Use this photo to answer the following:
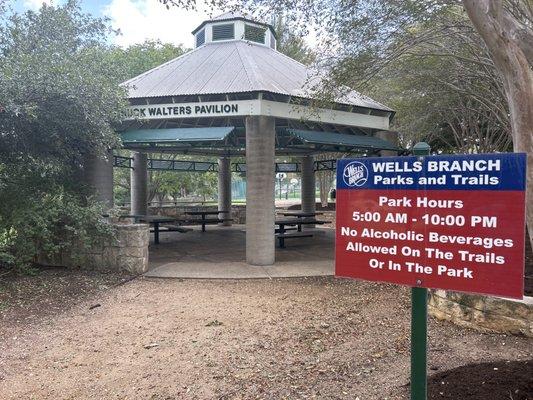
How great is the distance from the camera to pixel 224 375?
4305mm

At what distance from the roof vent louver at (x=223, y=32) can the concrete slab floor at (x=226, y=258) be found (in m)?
6.56

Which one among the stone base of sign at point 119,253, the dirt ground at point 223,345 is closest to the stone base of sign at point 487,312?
the dirt ground at point 223,345

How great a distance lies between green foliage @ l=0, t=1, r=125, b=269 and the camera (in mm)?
7488

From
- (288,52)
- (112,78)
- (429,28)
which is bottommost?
(112,78)

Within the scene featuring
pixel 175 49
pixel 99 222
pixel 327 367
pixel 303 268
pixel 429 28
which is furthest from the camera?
pixel 175 49

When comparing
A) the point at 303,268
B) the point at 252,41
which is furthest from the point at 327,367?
the point at 252,41

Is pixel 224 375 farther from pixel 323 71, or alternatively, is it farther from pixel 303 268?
pixel 323 71

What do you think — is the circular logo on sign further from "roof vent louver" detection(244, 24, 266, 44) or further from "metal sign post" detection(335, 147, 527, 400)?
"roof vent louver" detection(244, 24, 266, 44)

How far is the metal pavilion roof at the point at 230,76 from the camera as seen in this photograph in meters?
10.2

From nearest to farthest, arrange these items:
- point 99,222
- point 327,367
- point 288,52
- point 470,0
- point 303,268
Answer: point 470,0
point 327,367
point 99,222
point 303,268
point 288,52

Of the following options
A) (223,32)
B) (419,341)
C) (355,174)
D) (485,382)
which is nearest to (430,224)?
(355,174)

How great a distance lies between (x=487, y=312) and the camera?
519 cm

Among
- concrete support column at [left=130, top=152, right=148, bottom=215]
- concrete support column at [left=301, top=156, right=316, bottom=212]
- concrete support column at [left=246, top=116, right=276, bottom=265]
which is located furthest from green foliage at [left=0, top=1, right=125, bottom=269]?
concrete support column at [left=301, top=156, right=316, bottom=212]

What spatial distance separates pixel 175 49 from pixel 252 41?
37.9 ft
